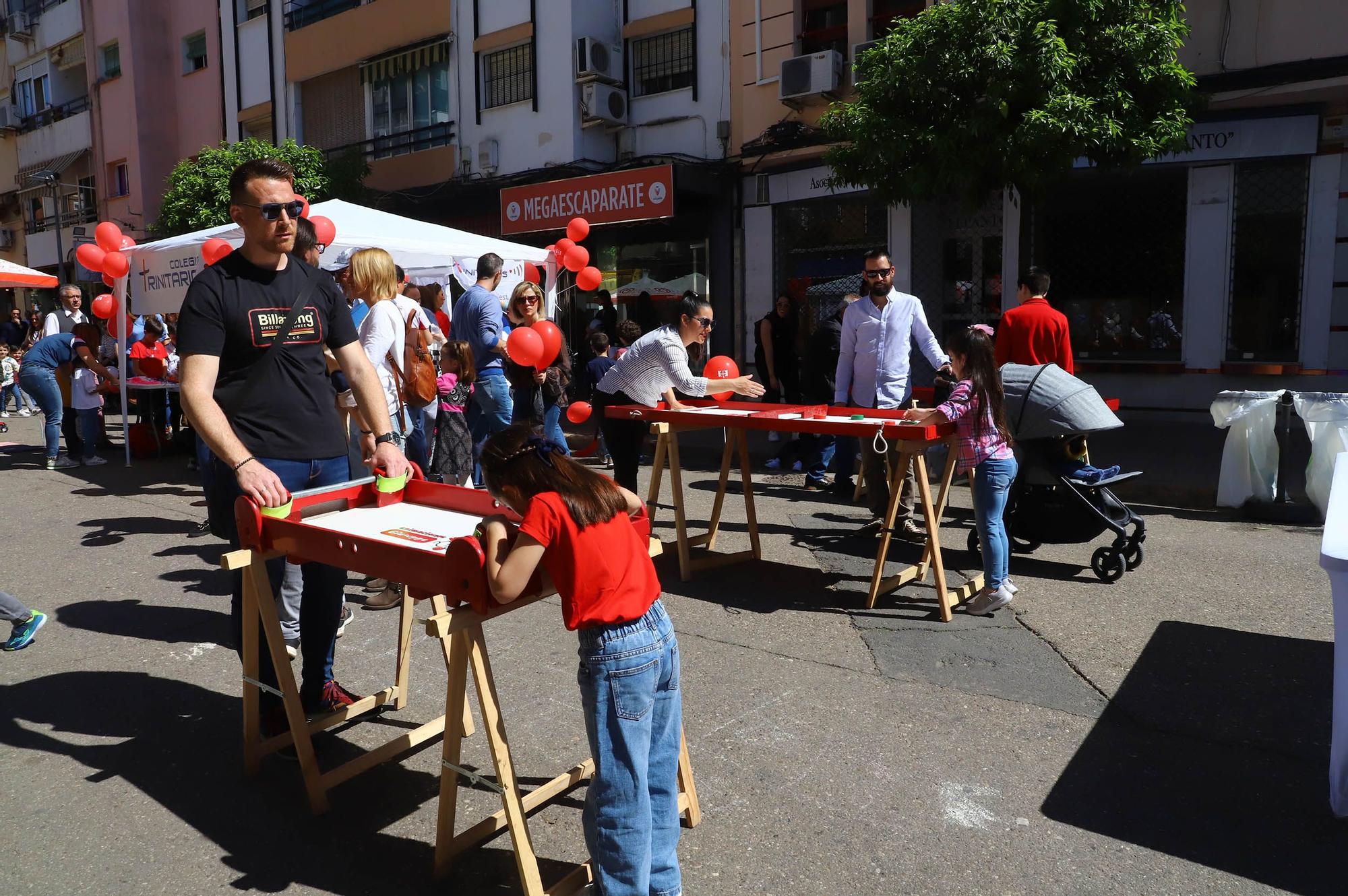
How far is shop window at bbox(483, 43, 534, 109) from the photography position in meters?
17.2

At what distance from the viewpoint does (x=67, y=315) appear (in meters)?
14.6

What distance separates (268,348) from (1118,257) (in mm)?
11685

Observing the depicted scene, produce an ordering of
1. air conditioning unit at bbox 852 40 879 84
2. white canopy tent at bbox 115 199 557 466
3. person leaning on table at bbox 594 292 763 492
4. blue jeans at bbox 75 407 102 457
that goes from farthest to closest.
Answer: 1. air conditioning unit at bbox 852 40 879 84
2. blue jeans at bbox 75 407 102 457
3. white canopy tent at bbox 115 199 557 466
4. person leaning on table at bbox 594 292 763 492

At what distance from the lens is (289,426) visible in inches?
132

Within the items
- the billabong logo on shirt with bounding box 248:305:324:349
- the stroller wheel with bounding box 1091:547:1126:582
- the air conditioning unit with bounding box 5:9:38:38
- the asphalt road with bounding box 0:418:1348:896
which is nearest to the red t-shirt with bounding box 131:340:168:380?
the asphalt road with bounding box 0:418:1348:896

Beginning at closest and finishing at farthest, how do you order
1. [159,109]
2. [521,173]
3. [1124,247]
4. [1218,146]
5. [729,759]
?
[729,759] → [1218,146] → [1124,247] → [521,173] → [159,109]

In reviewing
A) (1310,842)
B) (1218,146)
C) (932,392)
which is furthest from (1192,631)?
(1218,146)

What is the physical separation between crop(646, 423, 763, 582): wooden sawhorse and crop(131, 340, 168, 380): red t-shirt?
7611mm

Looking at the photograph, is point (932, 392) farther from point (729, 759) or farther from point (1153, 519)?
point (729, 759)

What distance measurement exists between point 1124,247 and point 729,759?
36.2ft

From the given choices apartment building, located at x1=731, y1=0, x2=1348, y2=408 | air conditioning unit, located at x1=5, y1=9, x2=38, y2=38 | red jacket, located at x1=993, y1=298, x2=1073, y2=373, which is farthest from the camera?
air conditioning unit, located at x1=5, y1=9, x2=38, y2=38

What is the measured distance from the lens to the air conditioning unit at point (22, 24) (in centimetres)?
2927

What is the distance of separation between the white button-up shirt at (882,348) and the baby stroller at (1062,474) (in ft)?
3.76

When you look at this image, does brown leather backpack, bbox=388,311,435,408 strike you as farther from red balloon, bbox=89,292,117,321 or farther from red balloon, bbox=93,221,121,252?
red balloon, bbox=89,292,117,321
